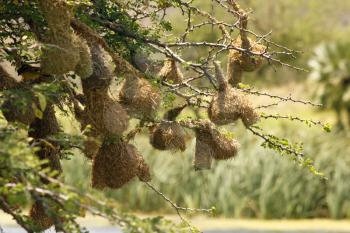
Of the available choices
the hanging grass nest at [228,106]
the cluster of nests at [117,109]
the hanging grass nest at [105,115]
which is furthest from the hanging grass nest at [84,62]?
the hanging grass nest at [228,106]

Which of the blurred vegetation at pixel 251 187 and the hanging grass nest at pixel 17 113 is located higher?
the hanging grass nest at pixel 17 113

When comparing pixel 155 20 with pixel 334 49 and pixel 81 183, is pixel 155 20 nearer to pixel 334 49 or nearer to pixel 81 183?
pixel 81 183

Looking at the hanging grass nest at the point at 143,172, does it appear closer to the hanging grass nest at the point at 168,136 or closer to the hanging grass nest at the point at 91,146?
the hanging grass nest at the point at 168,136

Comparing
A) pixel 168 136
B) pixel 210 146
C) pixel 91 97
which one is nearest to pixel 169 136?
pixel 168 136

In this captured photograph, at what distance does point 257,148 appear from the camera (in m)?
16.2

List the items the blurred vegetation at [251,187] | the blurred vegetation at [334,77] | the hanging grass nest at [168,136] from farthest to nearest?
the blurred vegetation at [334,77] < the blurred vegetation at [251,187] < the hanging grass nest at [168,136]

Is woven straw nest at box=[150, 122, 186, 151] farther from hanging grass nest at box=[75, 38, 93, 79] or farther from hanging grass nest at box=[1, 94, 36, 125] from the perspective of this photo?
hanging grass nest at box=[1, 94, 36, 125]

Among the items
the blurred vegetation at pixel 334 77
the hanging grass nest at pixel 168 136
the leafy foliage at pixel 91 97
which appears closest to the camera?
the leafy foliage at pixel 91 97

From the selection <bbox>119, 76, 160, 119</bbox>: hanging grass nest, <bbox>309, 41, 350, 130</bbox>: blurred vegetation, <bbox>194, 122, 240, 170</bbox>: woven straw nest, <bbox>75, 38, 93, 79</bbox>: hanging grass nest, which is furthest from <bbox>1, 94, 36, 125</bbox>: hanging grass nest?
<bbox>309, 41, 350, 130</bbox>: blurred vegetation

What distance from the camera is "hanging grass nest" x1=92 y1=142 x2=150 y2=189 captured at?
14.6ft

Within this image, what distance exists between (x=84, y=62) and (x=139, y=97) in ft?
1.33

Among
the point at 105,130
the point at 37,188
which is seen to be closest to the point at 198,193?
the point at 105,130

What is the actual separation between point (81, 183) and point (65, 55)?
0.67 metres

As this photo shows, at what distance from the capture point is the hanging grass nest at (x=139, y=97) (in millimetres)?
4285
